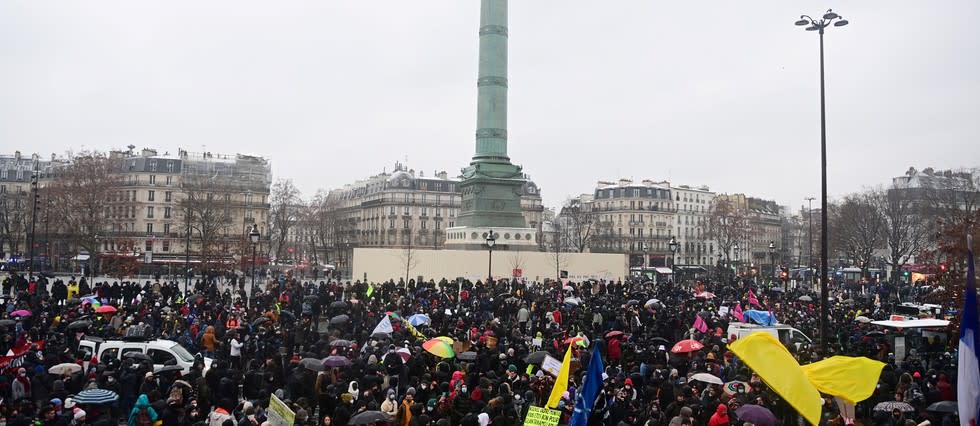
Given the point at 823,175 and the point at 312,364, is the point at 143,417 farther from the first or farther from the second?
the point at 823,175

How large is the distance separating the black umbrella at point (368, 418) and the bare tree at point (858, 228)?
55932mm

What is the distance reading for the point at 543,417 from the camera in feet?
31.9

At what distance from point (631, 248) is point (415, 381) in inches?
3177

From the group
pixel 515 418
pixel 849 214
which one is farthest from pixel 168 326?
pixel 849 214

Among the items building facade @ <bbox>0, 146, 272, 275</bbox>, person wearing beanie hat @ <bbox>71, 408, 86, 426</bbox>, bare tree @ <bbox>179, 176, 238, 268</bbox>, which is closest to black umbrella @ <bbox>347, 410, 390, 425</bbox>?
person wearing beanie hat @ <bbox>71, 408, 86, 426</bbox>

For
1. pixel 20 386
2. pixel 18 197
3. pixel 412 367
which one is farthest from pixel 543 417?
pixel 18 197

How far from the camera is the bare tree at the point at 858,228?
201 feet

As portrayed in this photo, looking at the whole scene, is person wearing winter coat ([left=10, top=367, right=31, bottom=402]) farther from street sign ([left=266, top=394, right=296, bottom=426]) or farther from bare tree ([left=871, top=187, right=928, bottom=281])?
bare tree ([left=871, top=187, right=928, bottom=281])

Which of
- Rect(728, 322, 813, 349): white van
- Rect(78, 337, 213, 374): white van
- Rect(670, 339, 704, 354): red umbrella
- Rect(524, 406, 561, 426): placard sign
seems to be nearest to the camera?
Rect(524, 406, 561, 426): placard sign

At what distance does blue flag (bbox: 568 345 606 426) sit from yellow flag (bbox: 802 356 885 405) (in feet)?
8.45

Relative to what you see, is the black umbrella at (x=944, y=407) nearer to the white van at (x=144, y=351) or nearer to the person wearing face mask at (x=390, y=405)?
the person wearing face mask at (x=390, y=405)

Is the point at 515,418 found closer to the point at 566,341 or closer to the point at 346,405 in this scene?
the point at 346,405

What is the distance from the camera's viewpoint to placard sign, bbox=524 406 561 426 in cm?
964

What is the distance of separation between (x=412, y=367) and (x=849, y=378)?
23.5 feet
